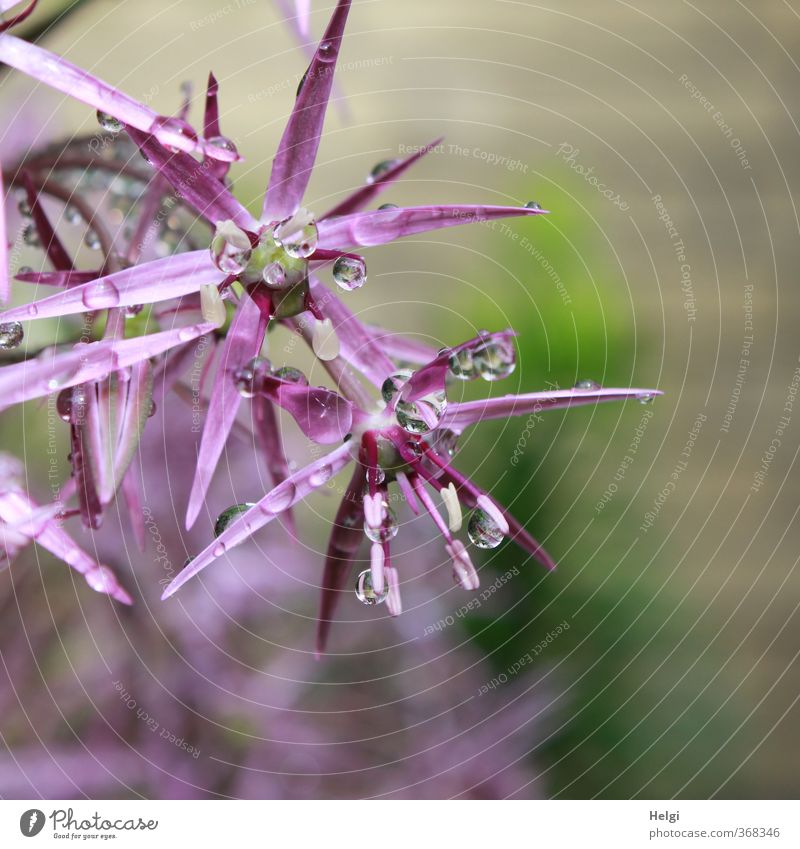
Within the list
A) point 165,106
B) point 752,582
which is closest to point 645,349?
point 752,582

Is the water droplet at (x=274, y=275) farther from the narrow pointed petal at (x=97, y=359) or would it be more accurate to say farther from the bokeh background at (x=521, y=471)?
the bokeh background at (x=521, y=471)

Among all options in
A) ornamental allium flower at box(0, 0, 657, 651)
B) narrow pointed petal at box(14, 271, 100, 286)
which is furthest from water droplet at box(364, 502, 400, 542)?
narrow pointed petal at box(14, 271, 100, 286)

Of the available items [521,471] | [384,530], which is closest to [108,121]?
[384,530]

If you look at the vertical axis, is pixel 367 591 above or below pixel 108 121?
below

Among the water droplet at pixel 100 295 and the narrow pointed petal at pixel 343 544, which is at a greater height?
the water droplet at pixel 100 295

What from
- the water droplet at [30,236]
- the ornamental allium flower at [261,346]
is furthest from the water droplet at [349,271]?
the water droplet at [30,236]

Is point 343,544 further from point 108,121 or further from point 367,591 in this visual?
point 108,121
